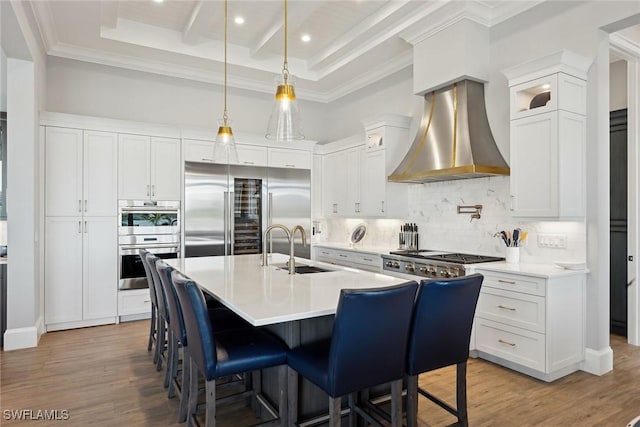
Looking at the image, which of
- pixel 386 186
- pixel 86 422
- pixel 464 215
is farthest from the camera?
pixel 386 186

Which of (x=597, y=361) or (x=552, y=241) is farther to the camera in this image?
(x=552, y=241)

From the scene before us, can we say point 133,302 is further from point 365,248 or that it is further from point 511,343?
point 511,343


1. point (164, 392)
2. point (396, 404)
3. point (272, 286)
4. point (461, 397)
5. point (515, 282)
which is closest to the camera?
point (396, 404)

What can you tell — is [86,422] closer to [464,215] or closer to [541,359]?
[541,359]

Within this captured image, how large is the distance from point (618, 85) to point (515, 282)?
2.88 meters

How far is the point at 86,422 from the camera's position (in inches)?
99.1

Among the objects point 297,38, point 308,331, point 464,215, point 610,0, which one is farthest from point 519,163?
A: point 297,38

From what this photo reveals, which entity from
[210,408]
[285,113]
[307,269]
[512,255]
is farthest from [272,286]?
[512,255]

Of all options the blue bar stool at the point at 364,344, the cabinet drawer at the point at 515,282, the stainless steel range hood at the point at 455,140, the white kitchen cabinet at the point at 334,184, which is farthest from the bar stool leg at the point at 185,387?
the white kitchen cabinet at the point at 334,184

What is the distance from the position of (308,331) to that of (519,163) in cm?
246

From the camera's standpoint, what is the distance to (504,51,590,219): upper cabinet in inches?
126

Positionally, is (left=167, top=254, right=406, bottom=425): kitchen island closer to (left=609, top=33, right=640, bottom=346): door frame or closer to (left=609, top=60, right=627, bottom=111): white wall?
(left=609, top=33, right=640, bottom=346): door frame

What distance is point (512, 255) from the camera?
3656 mm

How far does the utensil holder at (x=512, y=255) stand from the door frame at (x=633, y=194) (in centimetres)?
147
